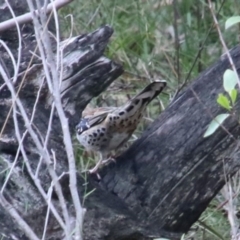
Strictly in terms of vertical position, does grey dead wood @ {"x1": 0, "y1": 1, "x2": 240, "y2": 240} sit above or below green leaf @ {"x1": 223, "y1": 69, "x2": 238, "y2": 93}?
below

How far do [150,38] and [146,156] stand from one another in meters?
2.24

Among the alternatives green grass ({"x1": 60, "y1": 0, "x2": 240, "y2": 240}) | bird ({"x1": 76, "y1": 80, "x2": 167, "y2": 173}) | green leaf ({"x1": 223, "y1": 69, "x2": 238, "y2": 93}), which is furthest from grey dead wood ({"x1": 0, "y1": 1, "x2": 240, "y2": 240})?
green grass ({"x1": 60, "y1": 0, "x2": 240, "y2": 240})

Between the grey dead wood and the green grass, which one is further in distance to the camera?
the green grass

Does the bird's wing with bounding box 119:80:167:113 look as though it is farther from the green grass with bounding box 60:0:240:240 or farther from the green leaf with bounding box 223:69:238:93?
the green grass with bounding box 60:0:240:240

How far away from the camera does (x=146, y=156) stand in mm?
3885

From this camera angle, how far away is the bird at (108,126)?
13.0 ft

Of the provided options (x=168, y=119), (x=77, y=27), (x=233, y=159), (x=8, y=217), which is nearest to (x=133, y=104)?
(x=168, y=119)

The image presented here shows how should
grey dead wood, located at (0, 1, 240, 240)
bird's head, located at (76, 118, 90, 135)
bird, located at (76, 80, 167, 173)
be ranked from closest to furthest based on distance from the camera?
grey dead wood, located at (0, 1, 240, 240) < bird, located at (76, 80, 167, 173) < bird's head, located at (76, 118, 90, 135)

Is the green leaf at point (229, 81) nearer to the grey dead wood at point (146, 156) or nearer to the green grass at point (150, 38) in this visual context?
the grey dead wood at point (146, 156)

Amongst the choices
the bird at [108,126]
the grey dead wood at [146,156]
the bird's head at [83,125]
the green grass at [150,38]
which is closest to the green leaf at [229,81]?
the grey dead wood at [146,156]

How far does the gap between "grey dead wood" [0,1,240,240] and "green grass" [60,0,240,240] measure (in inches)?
54.2

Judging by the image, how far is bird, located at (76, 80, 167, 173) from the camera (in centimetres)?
397

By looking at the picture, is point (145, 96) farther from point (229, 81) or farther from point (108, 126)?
point (229, 81)

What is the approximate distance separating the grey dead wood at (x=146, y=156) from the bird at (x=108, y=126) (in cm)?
10
